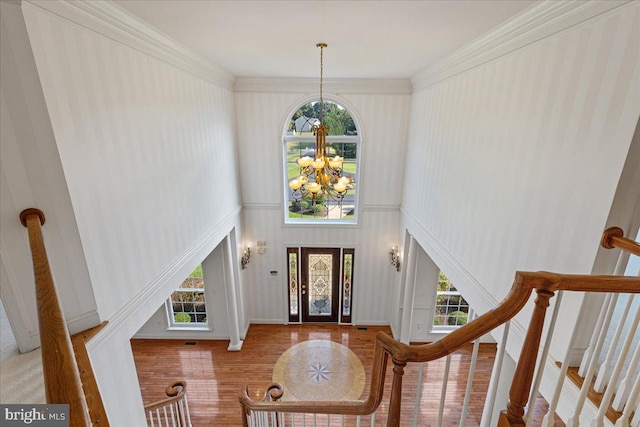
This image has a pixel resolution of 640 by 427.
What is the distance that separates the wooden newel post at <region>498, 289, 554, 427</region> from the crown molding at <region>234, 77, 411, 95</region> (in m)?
4.83

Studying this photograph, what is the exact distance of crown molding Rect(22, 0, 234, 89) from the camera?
178 centimetres

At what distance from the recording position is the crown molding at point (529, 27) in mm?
1709

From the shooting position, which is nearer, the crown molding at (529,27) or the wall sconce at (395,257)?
the crown molding at (529,27)

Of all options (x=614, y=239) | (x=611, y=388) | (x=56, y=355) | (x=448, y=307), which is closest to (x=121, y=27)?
(x=56, y=355)

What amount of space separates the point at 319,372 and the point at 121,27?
5363 mm

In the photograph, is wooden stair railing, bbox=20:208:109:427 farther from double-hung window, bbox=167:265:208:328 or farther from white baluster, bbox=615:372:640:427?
double-hung window, bbox=167:265:208:328

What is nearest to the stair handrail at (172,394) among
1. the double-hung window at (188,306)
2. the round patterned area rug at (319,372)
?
the round patterned area rug at (319,372)

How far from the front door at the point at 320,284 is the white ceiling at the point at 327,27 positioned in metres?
3.72

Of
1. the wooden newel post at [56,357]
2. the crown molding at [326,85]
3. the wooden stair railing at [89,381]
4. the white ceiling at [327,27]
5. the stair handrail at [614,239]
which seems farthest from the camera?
the crown molding at [326,85]

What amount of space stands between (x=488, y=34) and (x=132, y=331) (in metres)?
3.96

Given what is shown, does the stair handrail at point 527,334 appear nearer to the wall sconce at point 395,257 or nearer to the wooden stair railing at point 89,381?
the wooden stair railing at point 89,381

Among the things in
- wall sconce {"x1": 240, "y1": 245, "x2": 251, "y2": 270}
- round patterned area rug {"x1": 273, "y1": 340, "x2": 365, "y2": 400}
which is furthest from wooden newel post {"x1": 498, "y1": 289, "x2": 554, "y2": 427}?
wall sconce {"x1": 240, "y1": 245, "x2": 251, "y2": 270}

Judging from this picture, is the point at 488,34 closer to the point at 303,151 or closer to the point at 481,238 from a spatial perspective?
the point at 481,238

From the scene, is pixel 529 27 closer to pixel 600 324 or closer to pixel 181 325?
pixel 600 324
